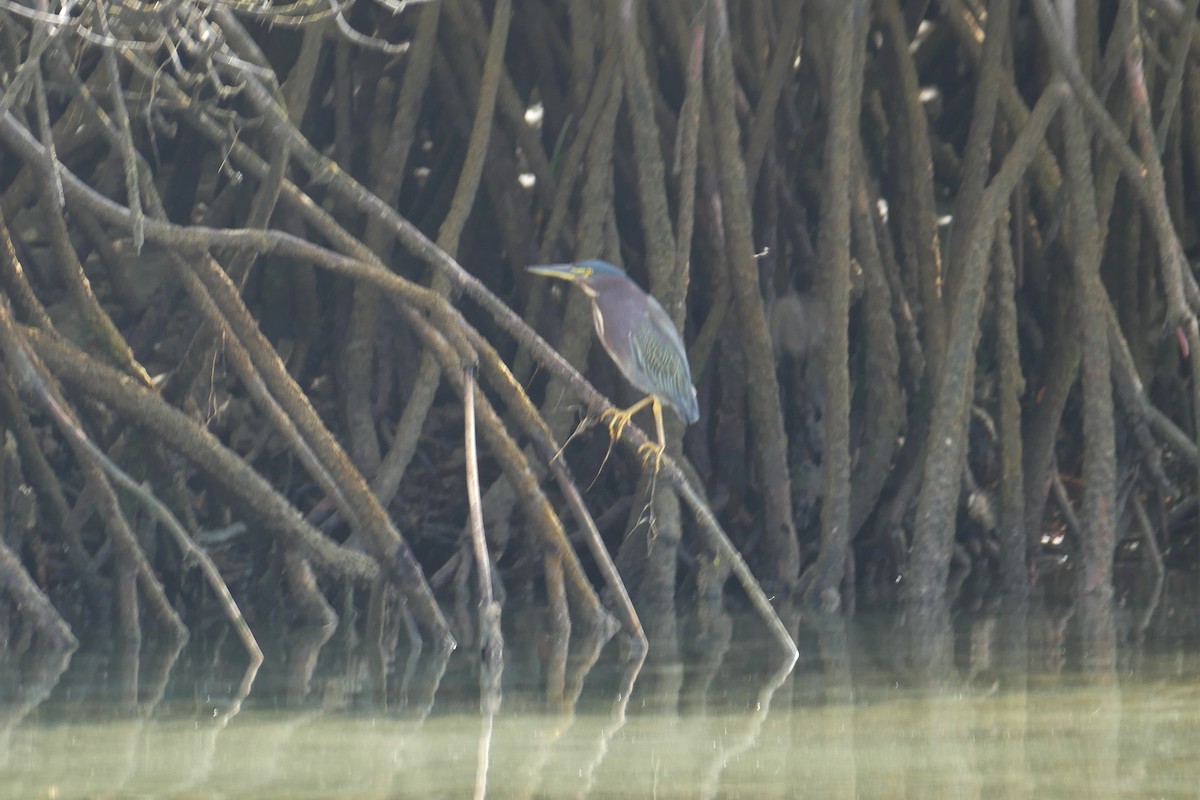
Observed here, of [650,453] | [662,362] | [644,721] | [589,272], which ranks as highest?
[589,272]

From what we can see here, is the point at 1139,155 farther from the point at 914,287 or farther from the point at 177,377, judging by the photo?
the point at 177,377

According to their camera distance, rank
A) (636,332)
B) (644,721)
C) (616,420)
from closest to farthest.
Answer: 1. (644,721)
2. (616,420)
3. (636,332)

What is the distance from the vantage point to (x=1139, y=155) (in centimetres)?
574

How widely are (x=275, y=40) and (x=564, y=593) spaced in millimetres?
2531

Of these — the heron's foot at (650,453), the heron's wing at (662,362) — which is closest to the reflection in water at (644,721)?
the heron's foot at (650,453)

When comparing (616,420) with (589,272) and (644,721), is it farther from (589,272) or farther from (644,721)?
(644,721)

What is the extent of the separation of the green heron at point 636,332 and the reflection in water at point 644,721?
0.85 meters

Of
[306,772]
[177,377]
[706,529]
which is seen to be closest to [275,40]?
[177,377]

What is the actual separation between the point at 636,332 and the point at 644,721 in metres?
1.93

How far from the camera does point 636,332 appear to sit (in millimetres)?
5078

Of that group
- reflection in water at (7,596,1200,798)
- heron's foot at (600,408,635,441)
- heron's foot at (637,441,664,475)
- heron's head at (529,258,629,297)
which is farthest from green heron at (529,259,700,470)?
reflection in water at (7,596,1200,798)

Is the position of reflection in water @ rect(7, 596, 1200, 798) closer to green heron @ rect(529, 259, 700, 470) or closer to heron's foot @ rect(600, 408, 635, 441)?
heron's foot @ rect(600, 408, 635, 441)

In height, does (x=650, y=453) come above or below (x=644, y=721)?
above

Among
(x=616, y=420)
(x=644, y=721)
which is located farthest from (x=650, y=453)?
(x=644, y=721)
